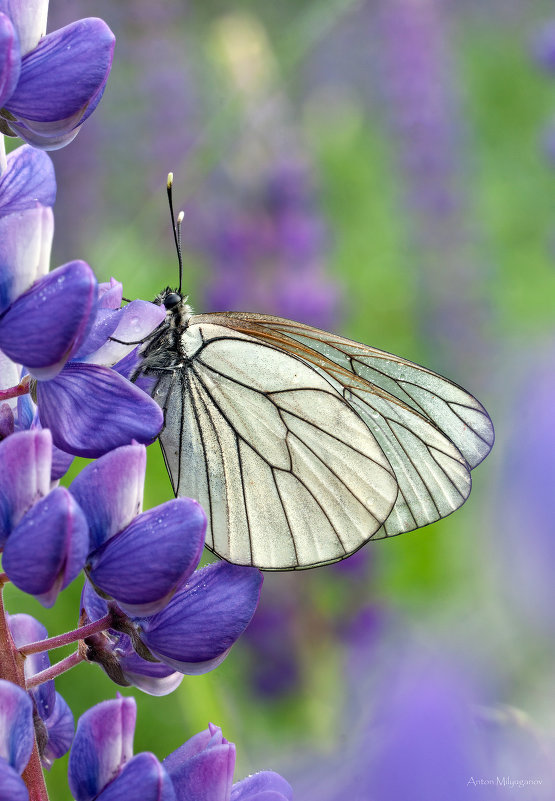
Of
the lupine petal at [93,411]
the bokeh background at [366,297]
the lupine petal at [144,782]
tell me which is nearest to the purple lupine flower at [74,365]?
the lupine petal at [93,411]

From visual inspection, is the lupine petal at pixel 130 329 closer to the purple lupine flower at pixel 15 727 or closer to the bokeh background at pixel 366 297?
the purple lupine flower at pixel 15 727

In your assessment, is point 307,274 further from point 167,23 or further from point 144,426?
point 144,426

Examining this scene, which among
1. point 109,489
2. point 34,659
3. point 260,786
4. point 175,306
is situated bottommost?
point 260,786

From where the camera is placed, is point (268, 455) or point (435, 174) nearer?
point (268, 455)

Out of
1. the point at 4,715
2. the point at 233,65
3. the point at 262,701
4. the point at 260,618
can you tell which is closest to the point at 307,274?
the point at 233,65

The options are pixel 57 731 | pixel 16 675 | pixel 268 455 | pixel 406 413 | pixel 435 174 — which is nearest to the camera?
pixel 16 675

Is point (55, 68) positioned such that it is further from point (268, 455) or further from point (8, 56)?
point (268, 455)

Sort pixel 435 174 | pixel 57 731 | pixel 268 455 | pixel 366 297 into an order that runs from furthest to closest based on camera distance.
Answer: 1. pixel 435 174
2. pixel 366 297
3. pixel 268 455
4. pixel 57 731

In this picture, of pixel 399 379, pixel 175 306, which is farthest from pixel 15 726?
pixel 399 379
